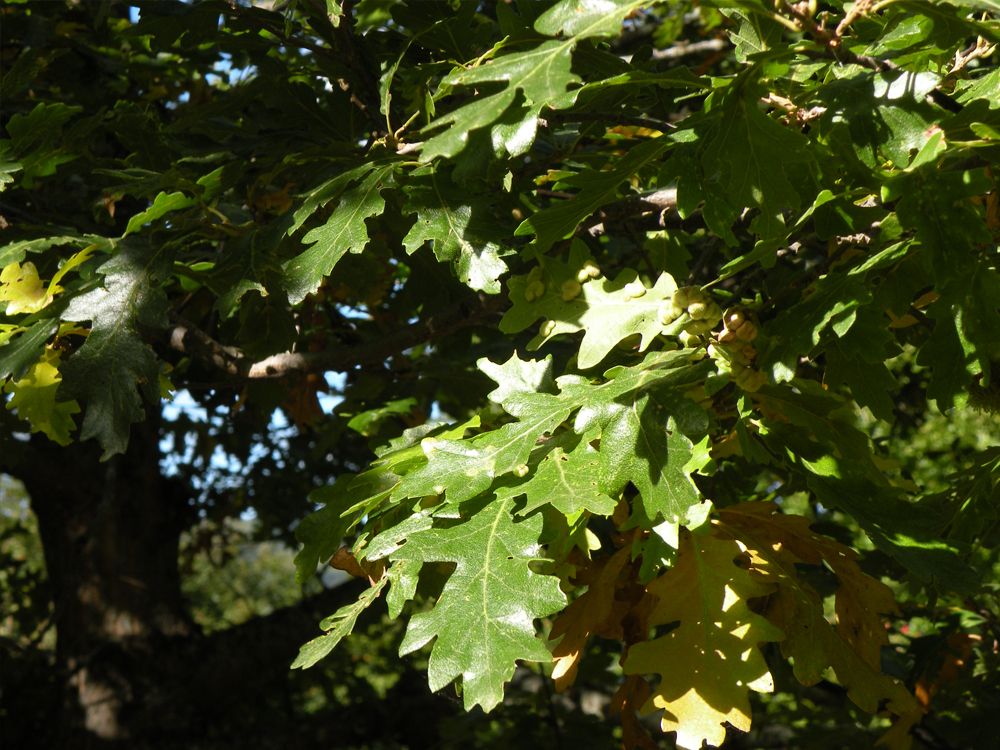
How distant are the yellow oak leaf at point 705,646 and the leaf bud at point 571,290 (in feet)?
1.25

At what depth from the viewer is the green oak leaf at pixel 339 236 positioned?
154cm

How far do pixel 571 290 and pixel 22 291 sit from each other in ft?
3.13

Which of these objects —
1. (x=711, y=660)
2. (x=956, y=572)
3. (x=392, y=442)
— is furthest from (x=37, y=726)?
(x=956, y=572)

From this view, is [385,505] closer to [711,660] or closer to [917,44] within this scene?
[711,660]

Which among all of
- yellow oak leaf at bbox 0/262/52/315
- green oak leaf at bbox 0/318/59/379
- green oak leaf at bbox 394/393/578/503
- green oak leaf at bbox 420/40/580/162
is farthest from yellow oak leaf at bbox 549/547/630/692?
yellow oak leaf at bbox 0/262/52/315

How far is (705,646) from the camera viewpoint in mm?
1353

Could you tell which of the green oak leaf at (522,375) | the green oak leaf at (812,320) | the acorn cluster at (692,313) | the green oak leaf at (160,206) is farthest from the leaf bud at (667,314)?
the green oak leaf at (160,206)

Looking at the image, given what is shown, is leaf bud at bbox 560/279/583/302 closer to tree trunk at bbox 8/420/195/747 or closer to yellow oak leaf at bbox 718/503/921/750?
yellow oak leaf at bbox 718/503/921/750

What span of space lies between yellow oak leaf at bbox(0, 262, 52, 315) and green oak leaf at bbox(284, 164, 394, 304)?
484mm

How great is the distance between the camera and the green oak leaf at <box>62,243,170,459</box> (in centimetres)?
165

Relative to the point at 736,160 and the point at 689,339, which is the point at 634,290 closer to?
the point at 689,339

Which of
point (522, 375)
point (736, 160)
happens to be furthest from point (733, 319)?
point (522, 375)

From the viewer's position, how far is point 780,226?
48.8 inches

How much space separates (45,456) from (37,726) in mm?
1088
